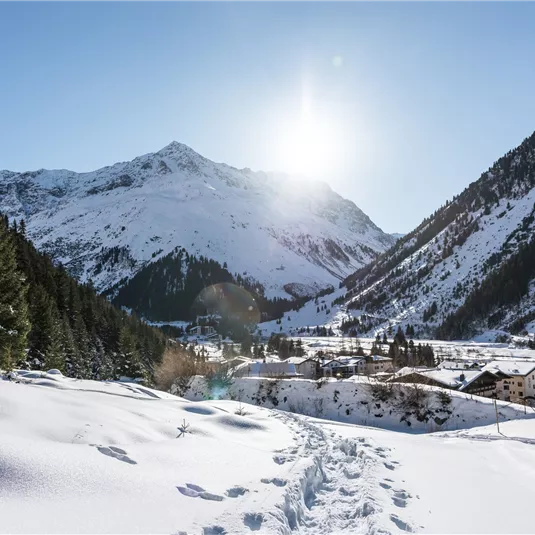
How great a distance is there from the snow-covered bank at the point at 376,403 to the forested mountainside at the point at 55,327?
13653mm

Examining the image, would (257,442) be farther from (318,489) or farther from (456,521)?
(456,521)

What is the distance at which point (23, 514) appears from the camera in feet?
21.1

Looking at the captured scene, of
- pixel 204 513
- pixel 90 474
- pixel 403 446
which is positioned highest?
pixel 90 474

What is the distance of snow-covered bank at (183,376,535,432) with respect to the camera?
47969mm

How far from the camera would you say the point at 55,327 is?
47500mm

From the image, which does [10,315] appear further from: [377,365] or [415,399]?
[377,365]

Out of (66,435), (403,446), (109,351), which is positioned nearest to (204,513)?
(66,435)

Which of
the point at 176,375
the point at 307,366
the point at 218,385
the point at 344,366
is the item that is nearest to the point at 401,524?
the point at 218,385

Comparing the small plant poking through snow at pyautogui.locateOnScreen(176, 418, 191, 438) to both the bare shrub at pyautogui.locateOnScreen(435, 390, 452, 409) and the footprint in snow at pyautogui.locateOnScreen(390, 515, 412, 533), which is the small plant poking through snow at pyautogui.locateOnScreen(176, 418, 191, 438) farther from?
the bare shrub at pyautogui.locateOnScreen(435, 390, 452, 409)

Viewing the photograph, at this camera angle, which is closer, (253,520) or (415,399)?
(253,520)

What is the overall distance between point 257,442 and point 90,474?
9.59 m

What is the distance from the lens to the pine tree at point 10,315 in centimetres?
2572

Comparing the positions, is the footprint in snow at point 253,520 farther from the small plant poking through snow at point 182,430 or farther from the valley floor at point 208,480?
the small plant poking through snow at point 182,430

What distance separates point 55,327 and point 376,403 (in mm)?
41359
